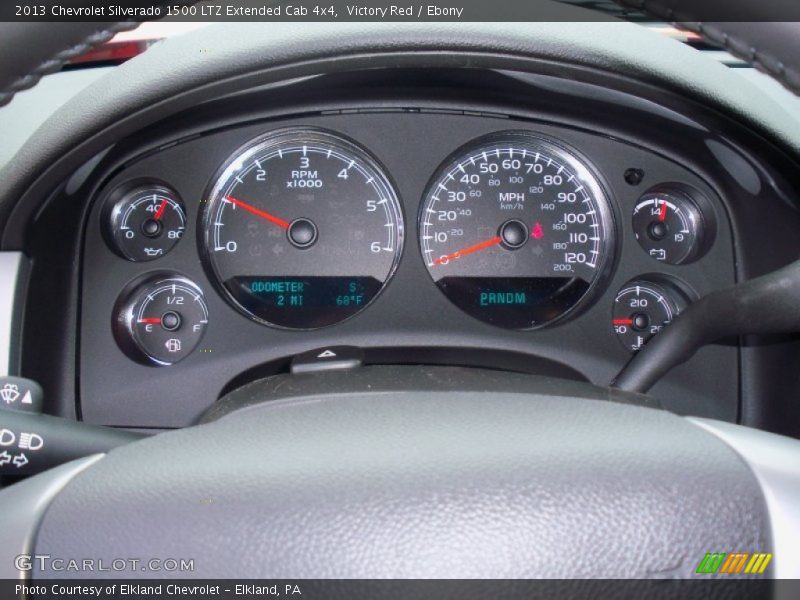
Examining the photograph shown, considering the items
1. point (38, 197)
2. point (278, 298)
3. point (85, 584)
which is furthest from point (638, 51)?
point (85, 584)

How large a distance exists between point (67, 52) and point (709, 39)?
770mm

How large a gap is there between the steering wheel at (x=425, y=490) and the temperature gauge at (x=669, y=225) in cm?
137

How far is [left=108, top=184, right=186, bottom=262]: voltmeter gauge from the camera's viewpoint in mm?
2750

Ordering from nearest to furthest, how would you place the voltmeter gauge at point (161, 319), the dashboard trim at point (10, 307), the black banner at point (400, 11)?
the black banner at point (400, 11) → the dashboard trim at point (10, 307) → the voltmeter gauge at point (161, 319)

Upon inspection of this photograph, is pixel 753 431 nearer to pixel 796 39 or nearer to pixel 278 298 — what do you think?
pixel 796 39

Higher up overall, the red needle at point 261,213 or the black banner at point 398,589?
the red needle at point 261,213

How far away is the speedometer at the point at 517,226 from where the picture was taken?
9.34 feet

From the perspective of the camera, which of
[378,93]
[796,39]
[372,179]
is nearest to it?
[796,39]

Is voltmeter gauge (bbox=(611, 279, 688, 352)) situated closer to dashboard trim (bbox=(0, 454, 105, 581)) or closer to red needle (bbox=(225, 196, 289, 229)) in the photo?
red needle (bbox=(225, 196, 289, 229))

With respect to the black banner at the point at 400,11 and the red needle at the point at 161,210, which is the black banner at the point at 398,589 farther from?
the red needle at the point at 161,210

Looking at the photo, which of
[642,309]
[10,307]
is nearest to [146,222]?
[10,307]

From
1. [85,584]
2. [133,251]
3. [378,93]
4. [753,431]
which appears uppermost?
[378,93]

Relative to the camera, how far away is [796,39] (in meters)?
1.04

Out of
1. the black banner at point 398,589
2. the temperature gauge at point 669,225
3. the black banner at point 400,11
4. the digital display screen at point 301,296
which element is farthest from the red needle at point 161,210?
the black banner at point 398,589
